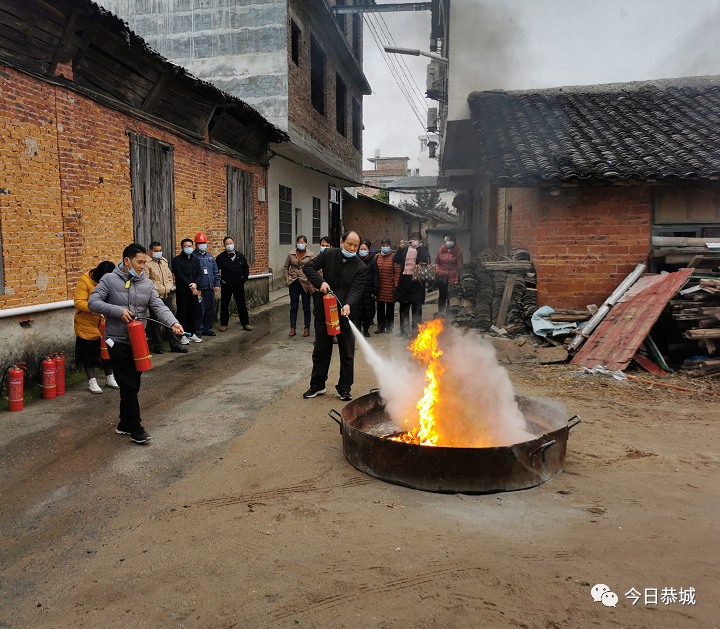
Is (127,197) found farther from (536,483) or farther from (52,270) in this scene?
(536,483)

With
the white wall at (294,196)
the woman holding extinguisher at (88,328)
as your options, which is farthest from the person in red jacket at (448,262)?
the woman holding extinguisher at (88,328)

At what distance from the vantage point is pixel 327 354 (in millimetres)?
6789

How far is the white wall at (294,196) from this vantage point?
1653cm

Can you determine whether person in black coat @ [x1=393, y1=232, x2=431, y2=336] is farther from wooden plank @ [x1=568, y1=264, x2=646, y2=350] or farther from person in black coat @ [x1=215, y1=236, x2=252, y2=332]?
person in black coat @ [x1=215, y1=236, x2=252, y2=332]

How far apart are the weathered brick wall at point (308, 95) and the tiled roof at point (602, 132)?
572cm

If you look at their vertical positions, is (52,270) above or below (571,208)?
below

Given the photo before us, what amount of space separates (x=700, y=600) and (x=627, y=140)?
32.6 feet

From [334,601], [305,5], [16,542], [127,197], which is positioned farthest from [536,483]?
[305,5]

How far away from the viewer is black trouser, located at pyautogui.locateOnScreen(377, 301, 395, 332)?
11.2 metres

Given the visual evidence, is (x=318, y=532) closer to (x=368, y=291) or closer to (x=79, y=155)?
(x=79, y=155)

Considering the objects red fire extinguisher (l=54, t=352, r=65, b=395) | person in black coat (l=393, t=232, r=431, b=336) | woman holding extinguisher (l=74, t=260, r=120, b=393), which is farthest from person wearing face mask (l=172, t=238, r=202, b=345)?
person in black coat (l=393, t=232, r=431, b=336)

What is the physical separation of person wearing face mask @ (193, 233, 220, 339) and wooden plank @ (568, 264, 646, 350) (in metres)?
6.86

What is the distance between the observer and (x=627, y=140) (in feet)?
35.1

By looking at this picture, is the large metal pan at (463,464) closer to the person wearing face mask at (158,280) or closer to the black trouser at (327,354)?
the black trouser at (327,354)
